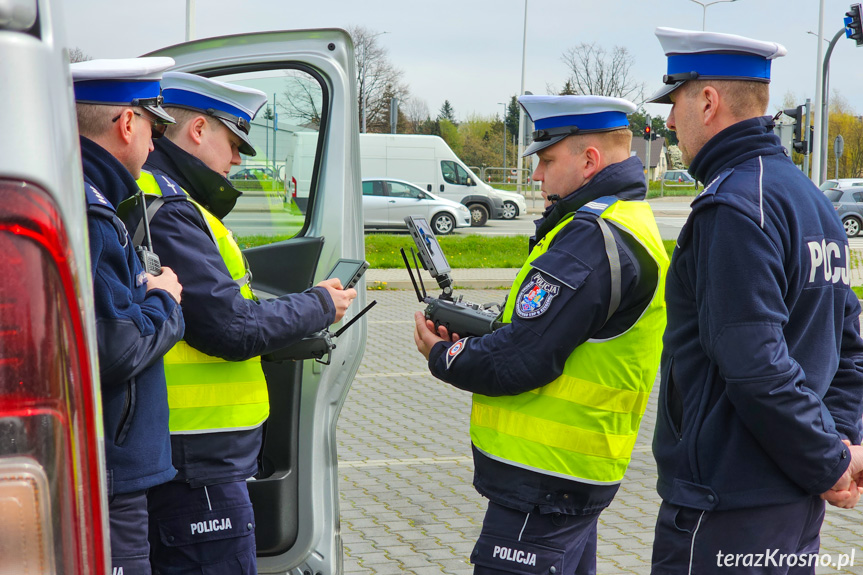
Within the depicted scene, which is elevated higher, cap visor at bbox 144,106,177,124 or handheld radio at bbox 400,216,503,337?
cap visor at bbox 144,106,177,124

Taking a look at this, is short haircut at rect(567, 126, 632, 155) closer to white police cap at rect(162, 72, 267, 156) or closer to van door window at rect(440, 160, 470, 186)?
white police cap at rect(162, 72, 267, 156)

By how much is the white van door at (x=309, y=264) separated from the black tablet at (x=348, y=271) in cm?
9

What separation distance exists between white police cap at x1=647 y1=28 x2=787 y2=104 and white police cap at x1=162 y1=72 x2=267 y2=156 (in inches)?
54.9

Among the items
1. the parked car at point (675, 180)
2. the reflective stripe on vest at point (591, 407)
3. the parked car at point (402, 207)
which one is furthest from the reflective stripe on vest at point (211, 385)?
the parked car at point (675, 180)

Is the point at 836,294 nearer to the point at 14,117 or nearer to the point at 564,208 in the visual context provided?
the point at 564,208

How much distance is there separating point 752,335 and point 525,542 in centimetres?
88

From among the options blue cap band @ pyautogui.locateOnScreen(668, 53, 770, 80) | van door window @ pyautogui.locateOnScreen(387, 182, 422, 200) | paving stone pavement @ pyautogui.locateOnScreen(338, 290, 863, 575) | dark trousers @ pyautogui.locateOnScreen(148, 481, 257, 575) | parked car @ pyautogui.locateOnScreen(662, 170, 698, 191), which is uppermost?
parked car @ pyautogui.locateOnScreen(662, 170, 698, 191)

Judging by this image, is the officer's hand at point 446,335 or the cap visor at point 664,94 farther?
the officer's hand at point 446,335

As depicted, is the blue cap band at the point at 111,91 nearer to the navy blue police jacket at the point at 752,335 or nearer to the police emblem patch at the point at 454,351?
the police emblem patch at the point at 454,351

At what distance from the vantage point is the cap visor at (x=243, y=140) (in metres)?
2.80

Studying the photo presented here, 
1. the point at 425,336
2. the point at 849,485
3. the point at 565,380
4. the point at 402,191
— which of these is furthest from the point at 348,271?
the point at 402,191

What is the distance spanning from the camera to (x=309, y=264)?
122 inches

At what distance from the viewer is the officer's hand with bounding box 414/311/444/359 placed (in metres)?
2.74

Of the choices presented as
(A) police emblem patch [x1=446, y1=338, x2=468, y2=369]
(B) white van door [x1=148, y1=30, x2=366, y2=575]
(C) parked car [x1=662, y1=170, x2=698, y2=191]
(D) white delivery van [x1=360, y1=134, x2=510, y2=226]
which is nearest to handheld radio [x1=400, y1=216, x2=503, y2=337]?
(A) police emblem patch [x1=446, y1=338, x2=468, y2=369]
